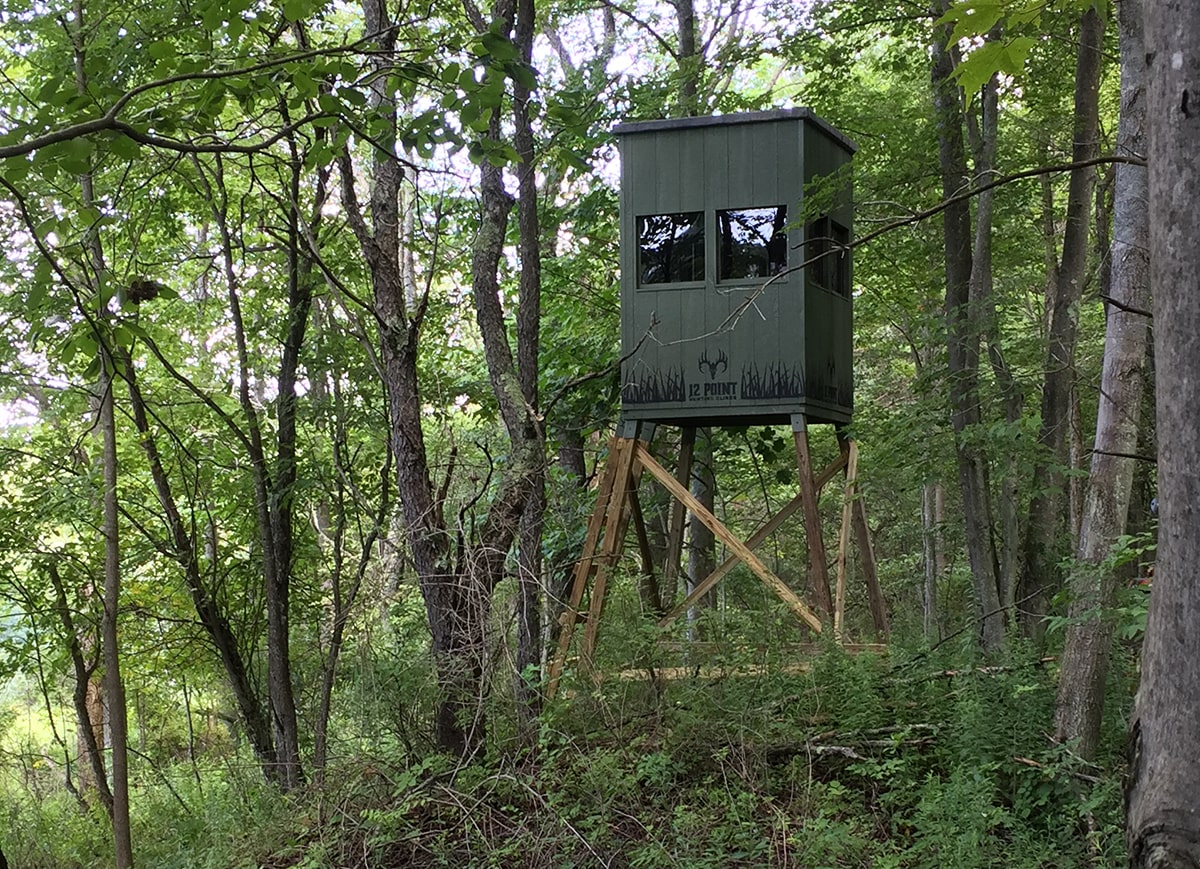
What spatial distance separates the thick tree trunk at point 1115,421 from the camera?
5.16 m

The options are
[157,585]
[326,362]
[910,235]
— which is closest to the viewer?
[326,362]

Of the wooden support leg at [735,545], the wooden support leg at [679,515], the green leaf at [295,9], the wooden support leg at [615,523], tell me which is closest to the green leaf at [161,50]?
the green leaf at [295,9]

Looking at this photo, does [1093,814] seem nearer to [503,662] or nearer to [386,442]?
[503,662]

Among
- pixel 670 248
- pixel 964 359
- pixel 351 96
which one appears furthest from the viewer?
pixel 964 359

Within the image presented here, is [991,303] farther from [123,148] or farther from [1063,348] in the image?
[123,148]

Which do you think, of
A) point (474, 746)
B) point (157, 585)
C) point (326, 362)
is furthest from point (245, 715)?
point (474, 746)

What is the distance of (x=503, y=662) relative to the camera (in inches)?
260

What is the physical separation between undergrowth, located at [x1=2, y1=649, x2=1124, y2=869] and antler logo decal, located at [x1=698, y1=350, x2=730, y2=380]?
108 inches

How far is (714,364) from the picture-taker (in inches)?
351

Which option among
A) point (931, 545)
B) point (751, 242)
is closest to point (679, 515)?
point (751, 242)

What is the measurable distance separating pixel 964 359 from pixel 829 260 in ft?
5.43

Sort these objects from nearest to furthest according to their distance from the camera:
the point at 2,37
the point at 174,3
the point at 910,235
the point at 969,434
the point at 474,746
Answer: the point at 474,746 < the point at 174,3 < the point at 969,434 < the point at 2,37 < the point at 910,235

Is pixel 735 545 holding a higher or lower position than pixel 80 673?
higher

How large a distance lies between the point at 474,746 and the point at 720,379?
375 centimetres
